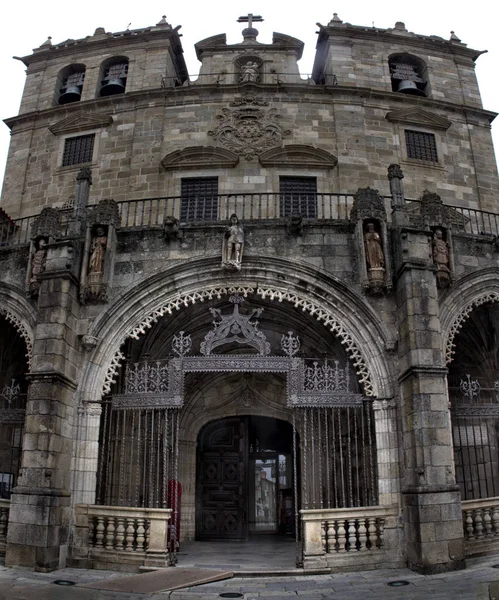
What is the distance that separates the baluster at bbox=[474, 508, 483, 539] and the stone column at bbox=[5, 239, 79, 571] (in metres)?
6.62

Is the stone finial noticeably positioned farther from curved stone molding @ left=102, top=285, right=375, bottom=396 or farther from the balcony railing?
curved stone molding @ left=102, top=285, right=375, bottom=396

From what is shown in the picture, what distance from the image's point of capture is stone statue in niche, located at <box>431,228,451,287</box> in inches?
406

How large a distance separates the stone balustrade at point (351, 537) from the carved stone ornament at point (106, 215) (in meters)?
6.19

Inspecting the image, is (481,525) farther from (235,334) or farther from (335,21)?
(335,21)

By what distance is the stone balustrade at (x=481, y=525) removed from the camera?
8.98m

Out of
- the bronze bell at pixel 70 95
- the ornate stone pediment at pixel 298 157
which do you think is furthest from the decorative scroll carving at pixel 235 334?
the bronze bell at pixel 70 95

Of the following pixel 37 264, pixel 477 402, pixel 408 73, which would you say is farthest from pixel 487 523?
pixel 408 73

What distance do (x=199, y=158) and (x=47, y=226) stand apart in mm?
5502

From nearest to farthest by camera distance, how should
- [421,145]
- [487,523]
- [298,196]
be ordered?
[487,523], [298,196], [421,145]

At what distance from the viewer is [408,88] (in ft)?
55.2

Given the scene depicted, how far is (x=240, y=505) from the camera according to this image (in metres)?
12.6

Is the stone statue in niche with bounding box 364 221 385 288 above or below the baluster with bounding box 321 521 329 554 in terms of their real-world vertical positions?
above

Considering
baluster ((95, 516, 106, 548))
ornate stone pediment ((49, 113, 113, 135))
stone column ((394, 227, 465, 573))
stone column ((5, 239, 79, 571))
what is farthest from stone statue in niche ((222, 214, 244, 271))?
ornate stone pediment ((49, 113, 113, 135))

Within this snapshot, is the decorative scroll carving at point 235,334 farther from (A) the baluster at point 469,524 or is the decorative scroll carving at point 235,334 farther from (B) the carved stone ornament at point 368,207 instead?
(A) the baluster at point 469,524
